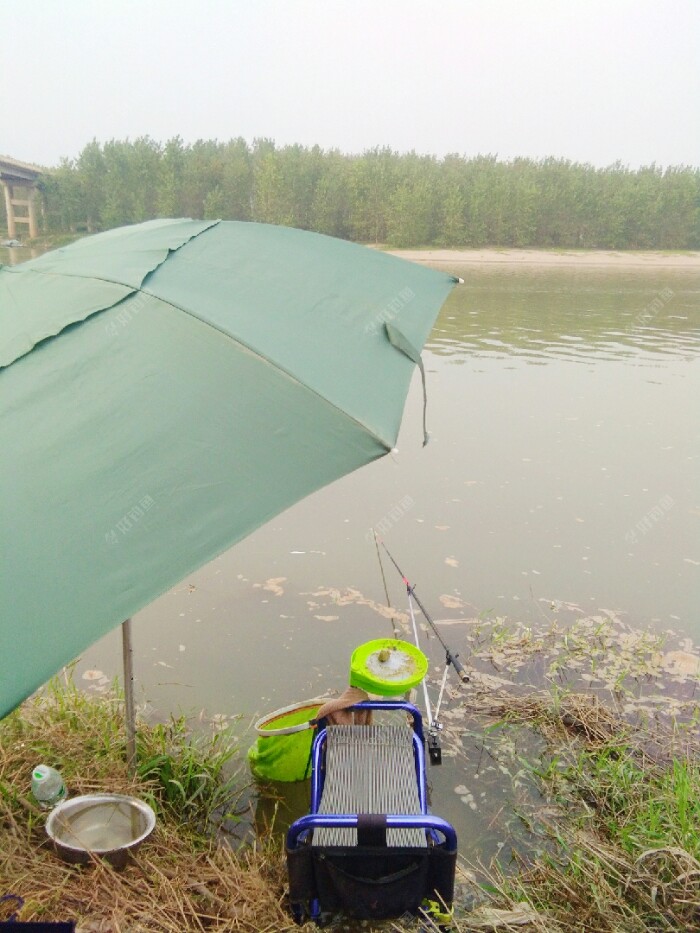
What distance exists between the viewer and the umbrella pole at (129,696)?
2061mm

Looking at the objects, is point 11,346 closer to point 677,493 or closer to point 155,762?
point 155,762

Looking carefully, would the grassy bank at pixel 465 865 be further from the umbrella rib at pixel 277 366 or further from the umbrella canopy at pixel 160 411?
the umbrella rib at pixel 277 366

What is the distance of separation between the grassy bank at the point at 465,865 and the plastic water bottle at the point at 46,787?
0.17 feet

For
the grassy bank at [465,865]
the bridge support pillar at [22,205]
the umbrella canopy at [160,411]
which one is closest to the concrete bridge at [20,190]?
the bridge support pillar at [22,205]

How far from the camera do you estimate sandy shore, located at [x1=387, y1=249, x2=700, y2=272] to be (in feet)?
121

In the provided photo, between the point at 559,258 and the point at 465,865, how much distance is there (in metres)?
42.1

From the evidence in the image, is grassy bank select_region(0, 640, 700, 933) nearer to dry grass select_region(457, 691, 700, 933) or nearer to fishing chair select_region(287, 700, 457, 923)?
dry grass select_region(457, 691, 700, 933)

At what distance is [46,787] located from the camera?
7.32ft

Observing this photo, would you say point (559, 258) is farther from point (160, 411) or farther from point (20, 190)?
point (160, 411)

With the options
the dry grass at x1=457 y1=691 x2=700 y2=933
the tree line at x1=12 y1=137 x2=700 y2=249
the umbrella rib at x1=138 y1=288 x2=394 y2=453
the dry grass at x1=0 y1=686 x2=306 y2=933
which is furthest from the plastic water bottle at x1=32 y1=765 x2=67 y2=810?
the tree line at x1=12 y1=137 x2=700 y2=249

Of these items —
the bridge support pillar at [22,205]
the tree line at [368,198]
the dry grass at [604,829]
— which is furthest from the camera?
the tree line at [368,198]

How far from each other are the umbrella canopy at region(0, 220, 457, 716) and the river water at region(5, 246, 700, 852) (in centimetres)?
184

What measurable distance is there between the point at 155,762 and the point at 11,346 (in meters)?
1.56

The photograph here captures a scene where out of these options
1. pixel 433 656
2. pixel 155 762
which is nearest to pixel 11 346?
pixel 155 762
